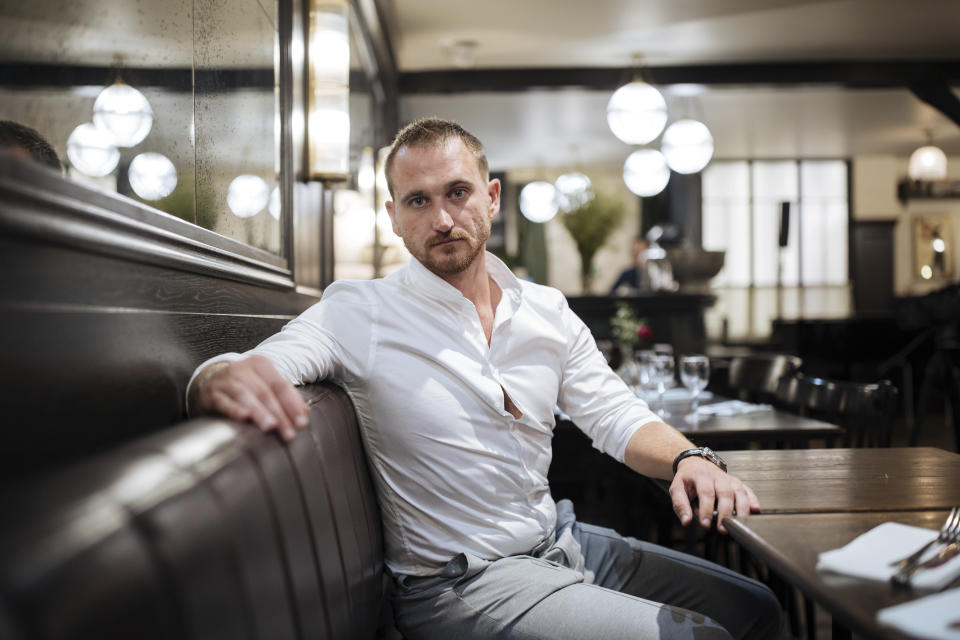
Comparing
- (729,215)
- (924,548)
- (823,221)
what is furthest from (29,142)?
(823,221)

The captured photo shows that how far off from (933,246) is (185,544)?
1302 centimetres

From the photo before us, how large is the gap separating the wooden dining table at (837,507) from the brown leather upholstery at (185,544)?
0.59 metres

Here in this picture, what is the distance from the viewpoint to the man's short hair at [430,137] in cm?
169

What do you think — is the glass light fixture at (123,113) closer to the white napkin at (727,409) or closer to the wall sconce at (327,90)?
the wall sconce at (327,90)

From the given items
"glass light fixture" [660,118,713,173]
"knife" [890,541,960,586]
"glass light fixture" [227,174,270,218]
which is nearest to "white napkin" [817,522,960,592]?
"knife" [890,541,960,586]

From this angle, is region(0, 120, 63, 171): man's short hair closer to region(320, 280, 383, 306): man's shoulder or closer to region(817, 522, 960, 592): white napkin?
region(320, 280, 383, 306): man's shoulder

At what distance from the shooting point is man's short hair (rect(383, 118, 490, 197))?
169cm

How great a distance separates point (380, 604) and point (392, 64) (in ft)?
17.4

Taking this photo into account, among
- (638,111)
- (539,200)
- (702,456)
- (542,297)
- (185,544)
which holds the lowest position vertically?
(702,456)

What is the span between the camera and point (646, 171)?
6.12m

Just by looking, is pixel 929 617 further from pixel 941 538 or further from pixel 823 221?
pixel 823 221

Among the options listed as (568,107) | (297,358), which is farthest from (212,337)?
(568,107)

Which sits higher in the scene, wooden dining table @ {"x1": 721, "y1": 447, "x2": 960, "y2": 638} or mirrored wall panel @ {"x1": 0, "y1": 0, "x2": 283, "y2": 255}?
mirrored wall panel @ {"x1": 0, "y1": 0, "x2": 283, "y2": 255}

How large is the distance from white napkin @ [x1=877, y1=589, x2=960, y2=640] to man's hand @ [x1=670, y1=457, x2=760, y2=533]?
→ 45 cm
